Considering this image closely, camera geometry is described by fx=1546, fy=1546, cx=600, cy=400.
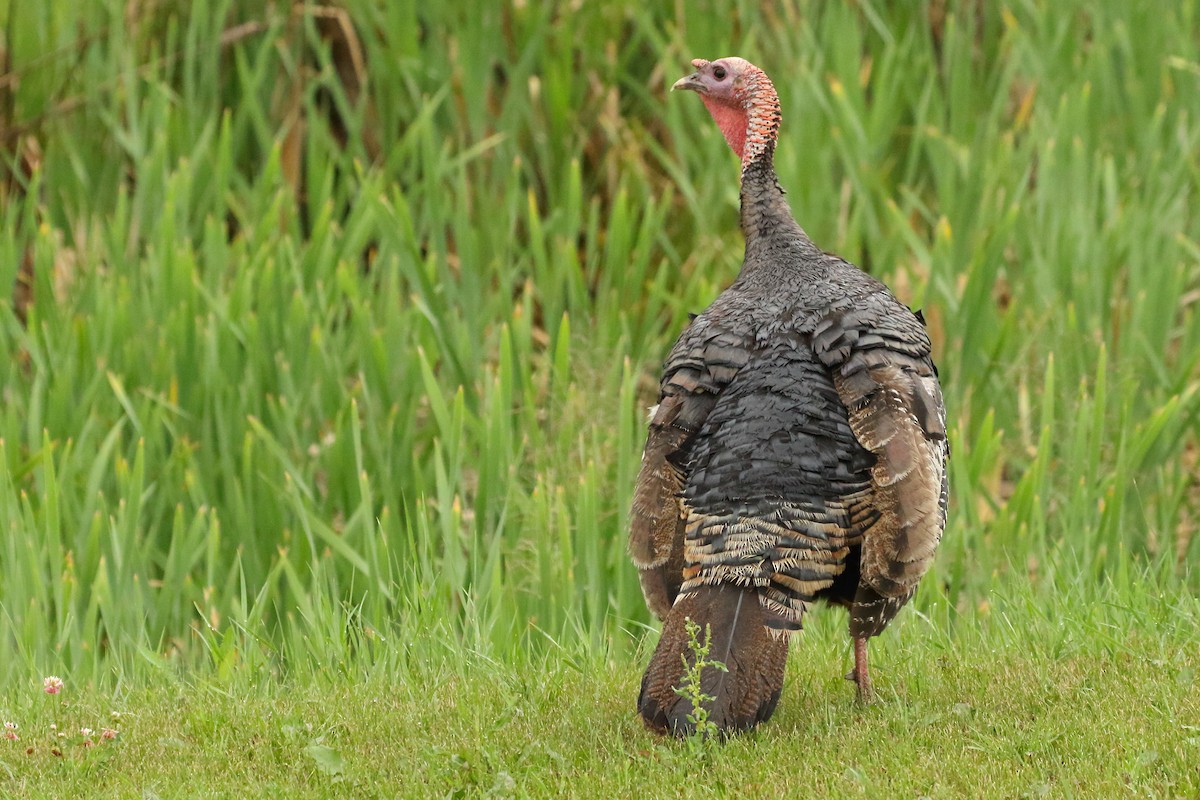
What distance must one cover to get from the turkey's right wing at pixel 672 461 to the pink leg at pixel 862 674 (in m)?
0.59

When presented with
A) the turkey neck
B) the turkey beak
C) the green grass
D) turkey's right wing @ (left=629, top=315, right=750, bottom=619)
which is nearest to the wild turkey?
turkey's right wing @ (left=629, top=315, right=750, bottom=619)

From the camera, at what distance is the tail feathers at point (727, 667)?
13.6ft

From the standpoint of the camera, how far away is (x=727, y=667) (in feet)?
13.8

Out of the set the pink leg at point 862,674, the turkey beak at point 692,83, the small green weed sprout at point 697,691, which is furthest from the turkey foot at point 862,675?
the turkey beak at point 692,83

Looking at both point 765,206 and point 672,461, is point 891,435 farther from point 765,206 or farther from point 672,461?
point 765,206

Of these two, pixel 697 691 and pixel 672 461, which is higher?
pixel 672 461

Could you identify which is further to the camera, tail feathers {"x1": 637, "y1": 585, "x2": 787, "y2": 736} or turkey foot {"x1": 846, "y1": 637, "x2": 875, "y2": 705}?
turkey foot {"x1": 846, "y1": 637, "x2": 875, "y2": 705}

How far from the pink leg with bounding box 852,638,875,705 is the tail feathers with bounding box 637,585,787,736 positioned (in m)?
0.50

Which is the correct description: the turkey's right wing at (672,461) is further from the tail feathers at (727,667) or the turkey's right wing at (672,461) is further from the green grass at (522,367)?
the green grass at (522,367)

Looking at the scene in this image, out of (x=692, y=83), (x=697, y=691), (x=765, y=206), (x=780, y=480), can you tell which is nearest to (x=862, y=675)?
(x=780, y=480)

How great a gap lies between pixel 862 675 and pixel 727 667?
75cm

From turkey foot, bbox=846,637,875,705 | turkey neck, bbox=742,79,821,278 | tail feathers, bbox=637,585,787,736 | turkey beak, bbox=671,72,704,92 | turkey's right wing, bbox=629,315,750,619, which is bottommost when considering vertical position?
turkey foot, bbox=846,637,875,705

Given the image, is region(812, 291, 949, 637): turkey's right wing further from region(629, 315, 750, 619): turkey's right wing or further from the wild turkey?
region(629, 315, 750, 619): turkey's right wing

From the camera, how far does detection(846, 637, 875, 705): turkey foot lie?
A: 4.74 m
